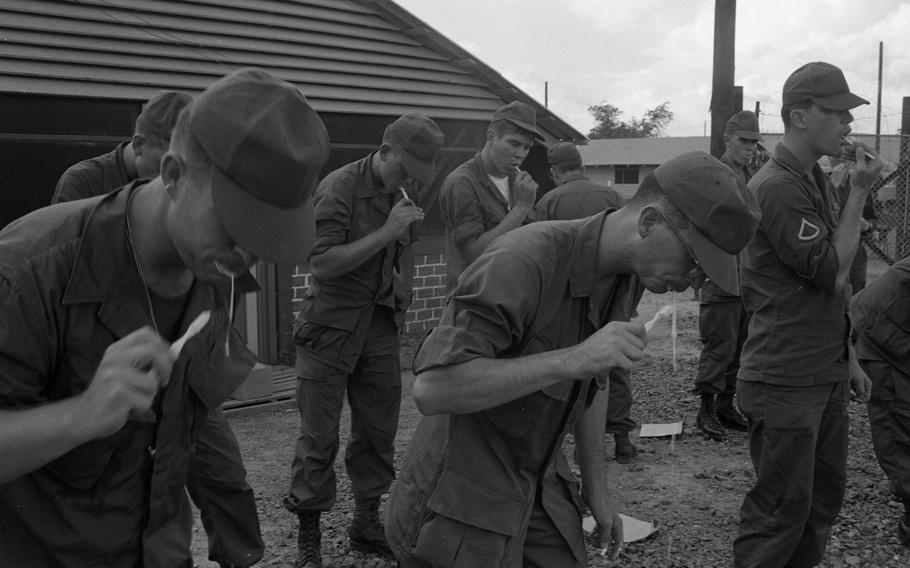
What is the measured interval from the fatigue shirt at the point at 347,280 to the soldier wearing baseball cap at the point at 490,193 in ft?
2.55

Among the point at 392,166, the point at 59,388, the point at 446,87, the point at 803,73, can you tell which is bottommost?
the point at 59,388

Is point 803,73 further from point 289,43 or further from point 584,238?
point 289,43

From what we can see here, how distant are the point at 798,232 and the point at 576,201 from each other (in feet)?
7.47

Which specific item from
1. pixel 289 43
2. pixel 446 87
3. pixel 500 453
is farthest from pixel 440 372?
pixel 446 87

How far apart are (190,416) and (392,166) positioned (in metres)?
2.71

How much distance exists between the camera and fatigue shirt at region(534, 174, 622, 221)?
614cm

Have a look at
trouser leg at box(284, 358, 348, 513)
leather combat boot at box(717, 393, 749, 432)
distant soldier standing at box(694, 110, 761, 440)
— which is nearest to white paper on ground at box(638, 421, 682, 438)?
distant soldier standing at box(694, 110, 761, 440)

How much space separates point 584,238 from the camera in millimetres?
2670

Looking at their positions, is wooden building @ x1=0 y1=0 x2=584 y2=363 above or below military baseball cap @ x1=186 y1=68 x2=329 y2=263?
above

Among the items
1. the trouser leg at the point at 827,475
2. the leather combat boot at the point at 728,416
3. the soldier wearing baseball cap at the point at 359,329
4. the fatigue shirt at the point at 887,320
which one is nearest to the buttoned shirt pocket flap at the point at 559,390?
the trouser leg at the point at 827,475

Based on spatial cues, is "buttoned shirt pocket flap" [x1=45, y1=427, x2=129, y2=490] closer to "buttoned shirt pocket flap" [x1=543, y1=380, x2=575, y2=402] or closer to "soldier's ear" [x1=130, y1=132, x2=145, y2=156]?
"buttoned shirt pocket flap" [x1=543, y1=380, x2=575, y2=402]

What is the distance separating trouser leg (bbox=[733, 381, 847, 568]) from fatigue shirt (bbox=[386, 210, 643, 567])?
1.70 meters

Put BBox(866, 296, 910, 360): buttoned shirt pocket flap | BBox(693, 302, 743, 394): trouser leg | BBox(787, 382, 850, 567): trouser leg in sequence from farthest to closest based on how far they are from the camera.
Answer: BBox(693, 302, 743, 394): trouser leg
BBox(866, 296, 910, 360): buttoned shirt pocket flap
BBox(787, 382, 850, 567): trouser leg

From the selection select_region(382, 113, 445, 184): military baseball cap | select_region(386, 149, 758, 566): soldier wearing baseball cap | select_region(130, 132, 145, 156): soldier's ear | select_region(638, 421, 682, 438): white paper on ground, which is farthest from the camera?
select_region(638, 421, 682, 438): white paper on ground
